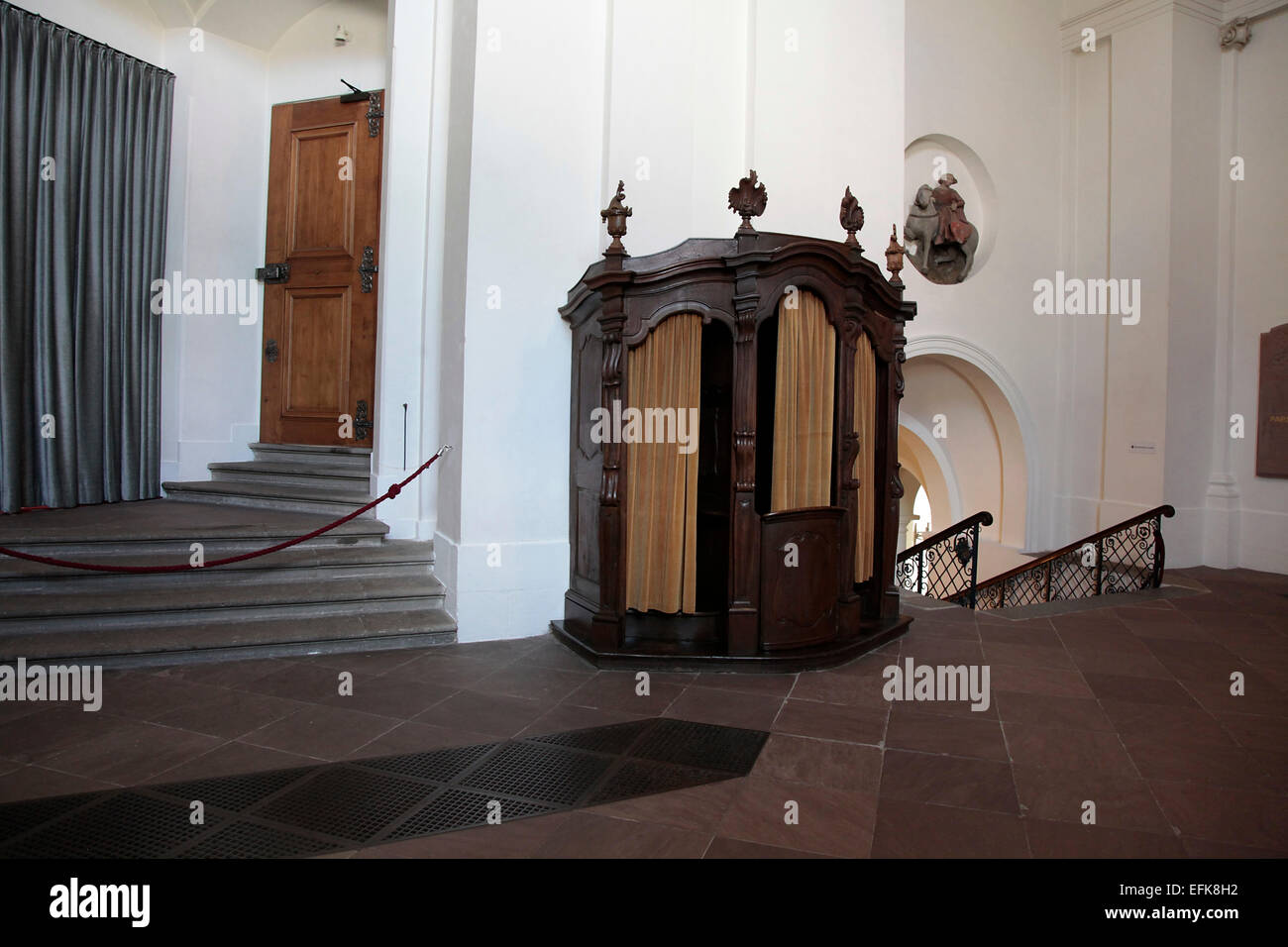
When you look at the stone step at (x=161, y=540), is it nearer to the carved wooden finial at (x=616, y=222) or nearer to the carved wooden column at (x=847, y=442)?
the carved wooden finial at (x=616, y=222)

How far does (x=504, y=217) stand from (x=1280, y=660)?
5.55 meters

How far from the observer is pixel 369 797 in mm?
2768

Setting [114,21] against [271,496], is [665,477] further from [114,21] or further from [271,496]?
[114,21]

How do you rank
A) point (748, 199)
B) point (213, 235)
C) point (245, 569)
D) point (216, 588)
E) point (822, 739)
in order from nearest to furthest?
1. point (822, 739)
2. point (748, 199)
3. point (216, 588)
4. point (245, 569)
5. point (213, 235)

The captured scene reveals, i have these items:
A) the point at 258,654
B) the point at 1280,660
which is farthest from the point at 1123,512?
the point at 258,654

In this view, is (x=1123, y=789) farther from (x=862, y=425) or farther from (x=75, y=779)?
(x=75, y=779)

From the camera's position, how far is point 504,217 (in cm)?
493

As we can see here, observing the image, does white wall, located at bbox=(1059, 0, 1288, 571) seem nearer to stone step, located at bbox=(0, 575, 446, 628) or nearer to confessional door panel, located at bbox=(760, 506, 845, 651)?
confessional door panel, located at bbox=(760, 506, 845, 651)

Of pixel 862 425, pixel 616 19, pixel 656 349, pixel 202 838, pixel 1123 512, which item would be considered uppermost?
pixel 616 19

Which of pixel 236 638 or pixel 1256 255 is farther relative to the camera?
pixel 1256 255

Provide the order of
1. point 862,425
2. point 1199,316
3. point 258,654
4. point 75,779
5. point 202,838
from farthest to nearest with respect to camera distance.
Answer: 1. point 1199,316
2. point 862,425
3. point 258,654
4. point 75,779
5. point 202,838

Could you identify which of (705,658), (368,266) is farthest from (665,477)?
(368,266)

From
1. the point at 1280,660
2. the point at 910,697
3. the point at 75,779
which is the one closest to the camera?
the point at 75,779

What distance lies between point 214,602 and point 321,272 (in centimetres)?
343
